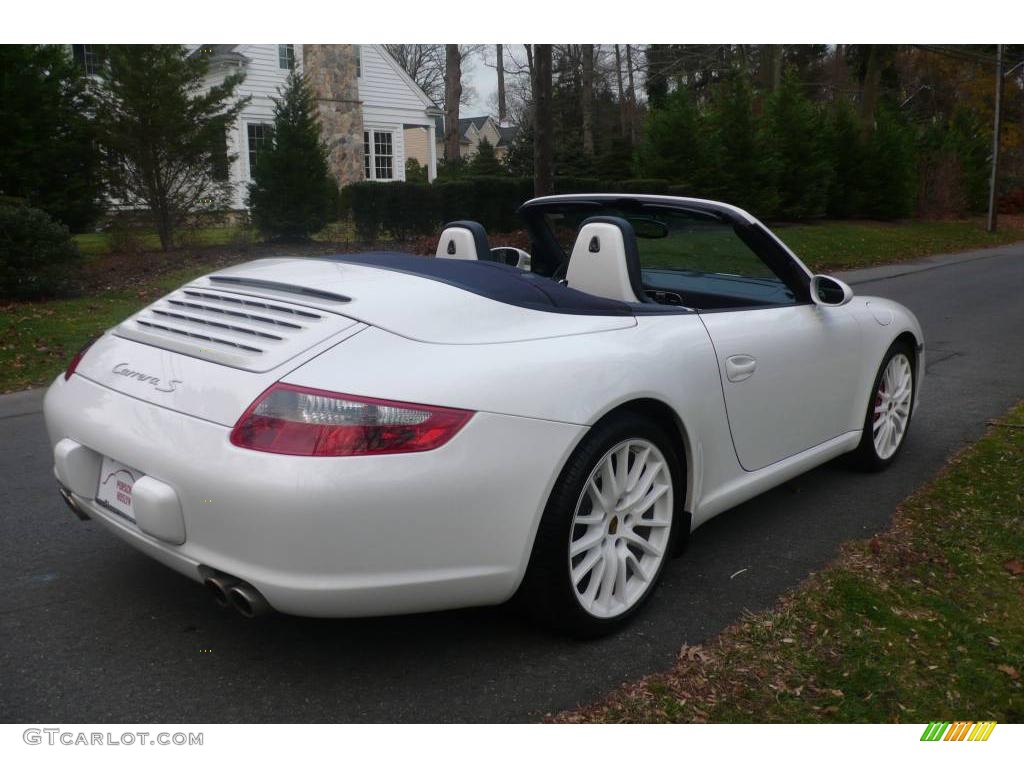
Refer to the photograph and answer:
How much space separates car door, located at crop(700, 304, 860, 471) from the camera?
11.8ft

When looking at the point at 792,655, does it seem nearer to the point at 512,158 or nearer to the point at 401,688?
the point at 401,688

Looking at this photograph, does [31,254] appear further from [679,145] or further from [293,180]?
[679,145]

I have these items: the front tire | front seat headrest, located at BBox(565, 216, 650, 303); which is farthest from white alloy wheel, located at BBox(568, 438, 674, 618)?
front seat headrest, located at BBox(565, 216, 650, 303)

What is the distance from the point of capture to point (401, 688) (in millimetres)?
2814

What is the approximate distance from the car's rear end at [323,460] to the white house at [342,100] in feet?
74.2

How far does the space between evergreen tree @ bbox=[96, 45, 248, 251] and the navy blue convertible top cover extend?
12.6 m

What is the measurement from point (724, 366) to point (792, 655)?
3.47 feet

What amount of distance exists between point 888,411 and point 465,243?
7.74ft

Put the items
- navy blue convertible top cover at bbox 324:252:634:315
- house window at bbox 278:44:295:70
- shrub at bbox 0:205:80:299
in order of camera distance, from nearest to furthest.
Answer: navy blue convertible top cover at bbox 324:252:634:315, shrub at bbox 0:205:80:299, house window at bbox 278:44:295:70

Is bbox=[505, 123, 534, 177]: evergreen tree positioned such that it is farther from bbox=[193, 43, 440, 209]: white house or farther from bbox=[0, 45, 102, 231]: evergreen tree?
bbox=[0, 45, 102, 231]: evergreen tree

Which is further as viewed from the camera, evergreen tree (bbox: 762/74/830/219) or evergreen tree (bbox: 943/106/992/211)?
evergreen tree (bbox: 943/106/992/211)

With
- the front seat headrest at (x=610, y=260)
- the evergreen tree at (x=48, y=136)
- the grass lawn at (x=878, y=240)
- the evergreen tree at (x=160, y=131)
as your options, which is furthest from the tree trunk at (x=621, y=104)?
the front seat headrest at (x=610, y=260)

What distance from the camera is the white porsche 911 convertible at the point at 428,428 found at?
252cm
